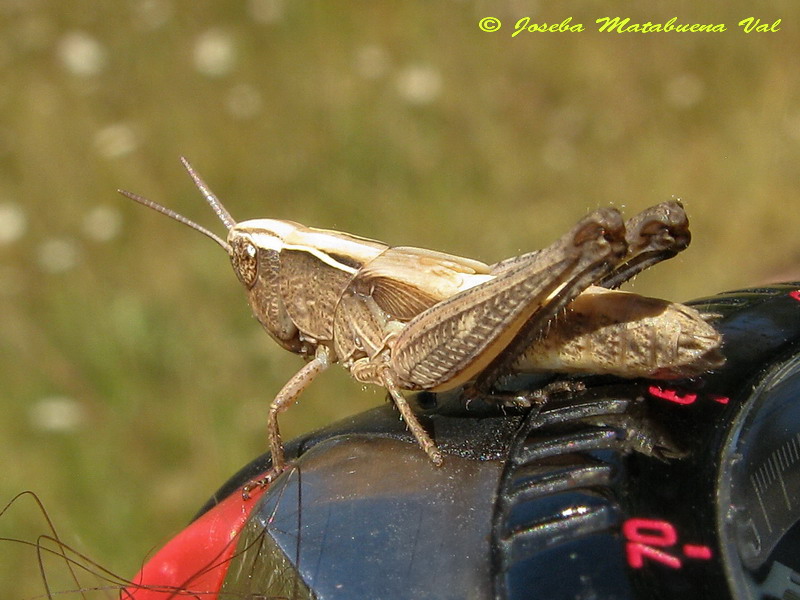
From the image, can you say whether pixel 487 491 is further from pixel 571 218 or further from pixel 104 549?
pixel 571 218

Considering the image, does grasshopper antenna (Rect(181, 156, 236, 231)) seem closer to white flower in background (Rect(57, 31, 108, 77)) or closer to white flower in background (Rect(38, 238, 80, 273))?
white flower in background (Rect(38, 238, 80, 273))

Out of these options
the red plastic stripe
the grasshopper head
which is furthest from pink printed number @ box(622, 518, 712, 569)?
the grasshopper head

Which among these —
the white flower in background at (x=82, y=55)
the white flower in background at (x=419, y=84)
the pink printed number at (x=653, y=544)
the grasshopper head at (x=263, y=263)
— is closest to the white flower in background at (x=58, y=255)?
the white flower in background at (x=82, y=55)

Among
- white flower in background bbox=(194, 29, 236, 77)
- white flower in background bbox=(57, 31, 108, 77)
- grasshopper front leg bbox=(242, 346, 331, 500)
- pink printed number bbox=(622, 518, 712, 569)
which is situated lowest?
pink printed number bbox=(622, 518, 712, 569)

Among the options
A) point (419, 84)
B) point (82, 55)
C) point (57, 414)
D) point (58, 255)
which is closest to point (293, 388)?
point (57, 414)

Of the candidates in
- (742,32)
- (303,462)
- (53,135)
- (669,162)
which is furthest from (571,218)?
(303,462)

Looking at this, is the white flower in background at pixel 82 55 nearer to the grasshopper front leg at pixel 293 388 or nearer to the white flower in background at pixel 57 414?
the white flower in background at pixel 57 414
